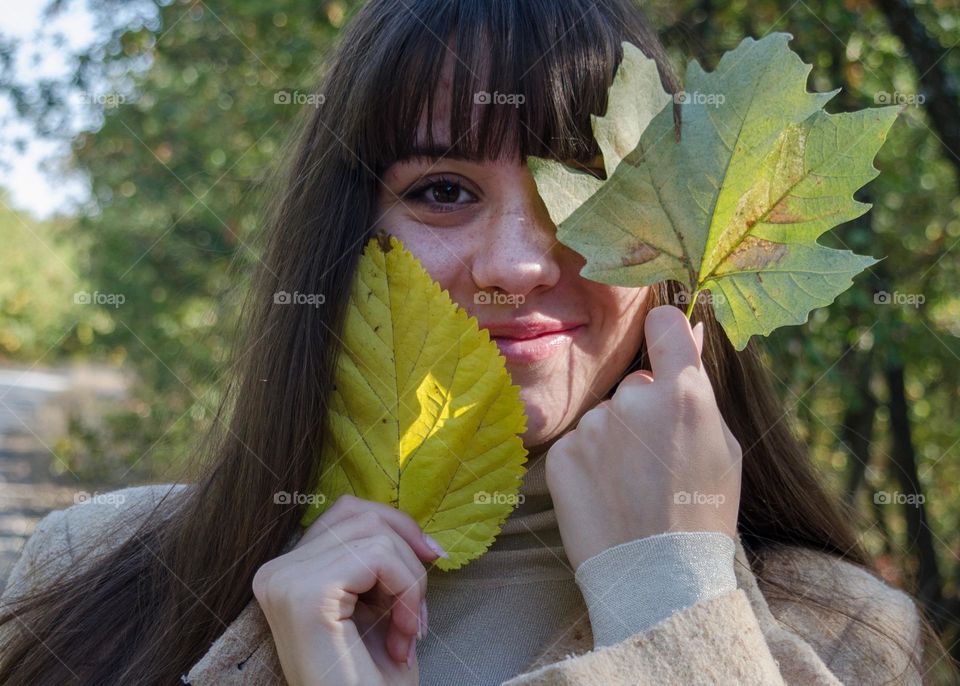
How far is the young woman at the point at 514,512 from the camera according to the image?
1251 mm

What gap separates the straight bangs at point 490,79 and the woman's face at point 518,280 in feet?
0.11

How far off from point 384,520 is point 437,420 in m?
0.17

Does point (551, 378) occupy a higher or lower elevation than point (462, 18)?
lower

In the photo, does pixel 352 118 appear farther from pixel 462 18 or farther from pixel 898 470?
pixel 898 470

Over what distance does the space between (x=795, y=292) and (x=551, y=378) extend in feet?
1.23

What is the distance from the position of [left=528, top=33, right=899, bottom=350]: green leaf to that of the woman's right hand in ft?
1.50

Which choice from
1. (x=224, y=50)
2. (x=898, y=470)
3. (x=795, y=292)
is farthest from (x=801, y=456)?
(x=224, y=50)

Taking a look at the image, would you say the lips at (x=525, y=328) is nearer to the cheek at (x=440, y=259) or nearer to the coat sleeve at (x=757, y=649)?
the cheek at (x=440, y=259)

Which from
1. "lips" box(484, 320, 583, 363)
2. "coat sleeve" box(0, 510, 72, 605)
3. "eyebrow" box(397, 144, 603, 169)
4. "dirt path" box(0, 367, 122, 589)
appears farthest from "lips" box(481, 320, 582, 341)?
"dirt path" box(0, 367, 122, 589)

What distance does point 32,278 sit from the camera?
48.9 ft

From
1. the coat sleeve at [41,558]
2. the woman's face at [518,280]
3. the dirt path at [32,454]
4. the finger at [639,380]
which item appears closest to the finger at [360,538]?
the woman's face at [518,280]

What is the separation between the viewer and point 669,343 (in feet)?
4.41

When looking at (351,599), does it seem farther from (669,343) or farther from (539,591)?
(669,343)

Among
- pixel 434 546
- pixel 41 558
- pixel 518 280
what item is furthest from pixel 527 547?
pixel 41 558
